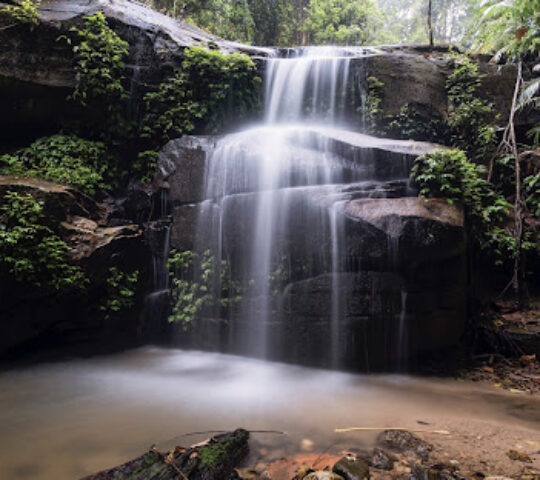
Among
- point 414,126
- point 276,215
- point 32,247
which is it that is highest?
point 414,126

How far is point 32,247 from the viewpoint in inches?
200

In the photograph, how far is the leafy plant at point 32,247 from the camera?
4914mm

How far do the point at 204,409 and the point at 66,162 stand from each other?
544cm

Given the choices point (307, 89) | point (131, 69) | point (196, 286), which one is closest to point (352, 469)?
point (196, 286)

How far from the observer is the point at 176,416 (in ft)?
10.6

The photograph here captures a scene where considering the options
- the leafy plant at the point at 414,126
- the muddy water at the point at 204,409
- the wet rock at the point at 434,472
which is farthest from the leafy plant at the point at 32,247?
the leafy plant at the point at 414,126

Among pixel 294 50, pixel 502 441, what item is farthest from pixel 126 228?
pixel 294 50

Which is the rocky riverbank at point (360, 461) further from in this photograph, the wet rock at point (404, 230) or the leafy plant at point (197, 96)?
the leafy plant at point (197, 96)

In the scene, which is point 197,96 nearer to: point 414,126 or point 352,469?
point 414,126

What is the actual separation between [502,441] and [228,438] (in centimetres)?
213

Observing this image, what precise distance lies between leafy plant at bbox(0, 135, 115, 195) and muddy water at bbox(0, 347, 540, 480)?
128 inches

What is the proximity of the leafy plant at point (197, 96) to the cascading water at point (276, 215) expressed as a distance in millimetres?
1361

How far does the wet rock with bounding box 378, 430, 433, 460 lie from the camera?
2.51 metres

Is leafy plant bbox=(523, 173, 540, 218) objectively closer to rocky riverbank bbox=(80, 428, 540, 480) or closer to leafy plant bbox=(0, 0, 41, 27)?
rocky riverbank bbox=(80, 428, 540, 480)
